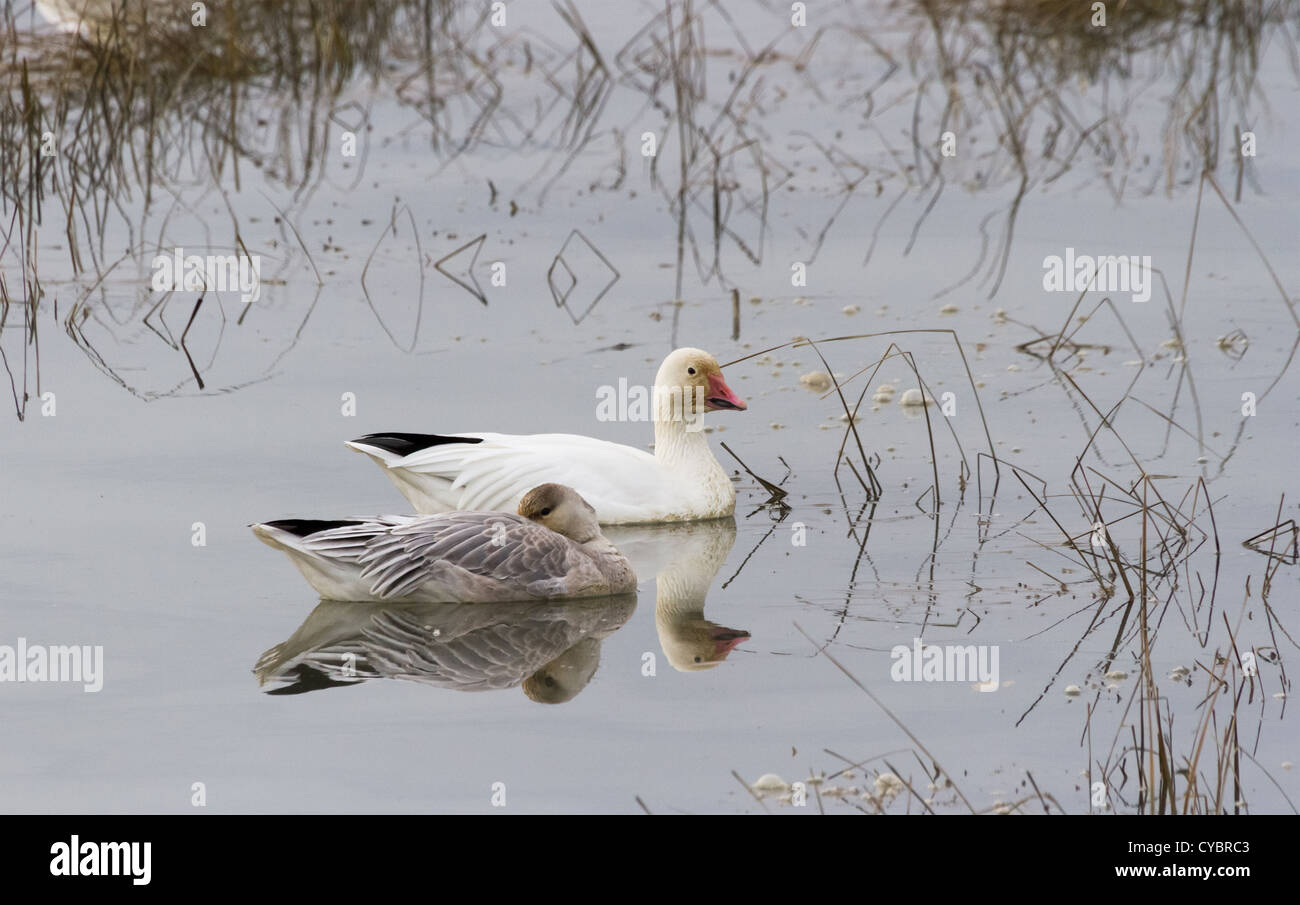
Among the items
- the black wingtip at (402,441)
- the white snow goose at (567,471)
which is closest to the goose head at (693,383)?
the white snow goose at (567,471)

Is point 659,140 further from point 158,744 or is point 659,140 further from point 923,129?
point 158,744

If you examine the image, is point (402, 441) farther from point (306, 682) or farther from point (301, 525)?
point (306, 682)

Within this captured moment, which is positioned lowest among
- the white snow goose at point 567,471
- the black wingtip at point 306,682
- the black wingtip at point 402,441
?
the black wingtip at point 306,682

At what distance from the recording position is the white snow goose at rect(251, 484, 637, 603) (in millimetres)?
7688

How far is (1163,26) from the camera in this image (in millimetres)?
18234

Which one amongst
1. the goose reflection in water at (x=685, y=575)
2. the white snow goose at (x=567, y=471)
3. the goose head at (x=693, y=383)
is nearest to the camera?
the goose reflection in water at (x=685, y=575)

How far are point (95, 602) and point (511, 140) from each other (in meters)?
8.91

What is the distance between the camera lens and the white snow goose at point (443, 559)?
7688 mm

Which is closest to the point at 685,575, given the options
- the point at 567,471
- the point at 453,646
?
the point at 567,471

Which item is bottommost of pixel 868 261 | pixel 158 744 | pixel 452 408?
pixel 158 744

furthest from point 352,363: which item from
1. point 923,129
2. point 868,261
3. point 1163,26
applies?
point 1163,26

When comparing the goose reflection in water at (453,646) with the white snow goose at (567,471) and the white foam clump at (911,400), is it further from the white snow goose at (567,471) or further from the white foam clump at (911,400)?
the white foam clump at (911,400)

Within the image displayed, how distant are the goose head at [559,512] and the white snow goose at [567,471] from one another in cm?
54

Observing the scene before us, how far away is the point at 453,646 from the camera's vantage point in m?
7.41
